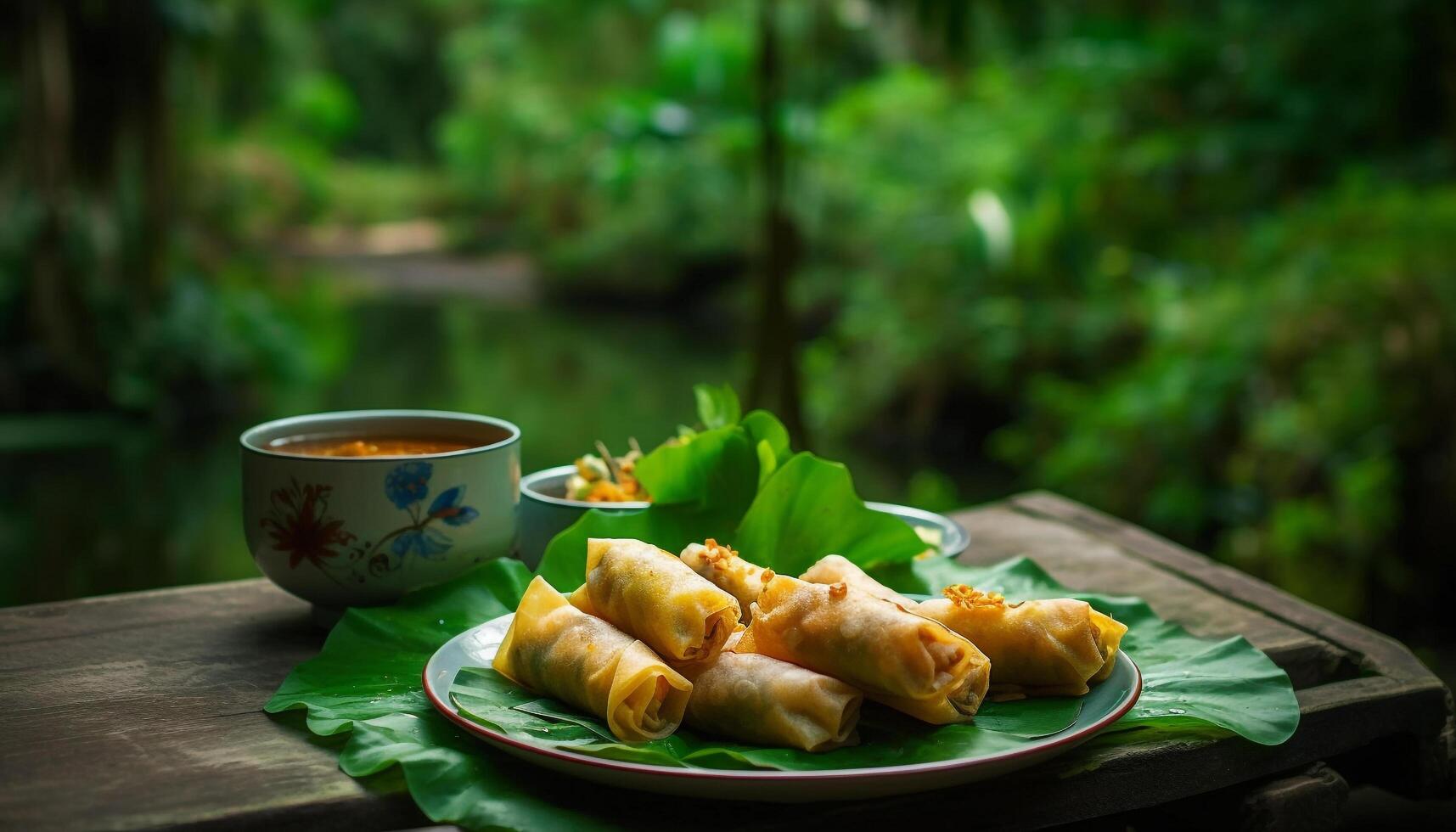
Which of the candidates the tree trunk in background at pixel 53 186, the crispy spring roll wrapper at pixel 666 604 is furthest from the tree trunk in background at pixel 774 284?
the tree trunk in background at pixel 53 186

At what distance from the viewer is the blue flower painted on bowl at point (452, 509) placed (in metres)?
0.81

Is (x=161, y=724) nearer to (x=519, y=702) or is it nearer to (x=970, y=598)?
(x=519, y=702)

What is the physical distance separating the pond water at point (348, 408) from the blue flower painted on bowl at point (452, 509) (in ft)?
9.02

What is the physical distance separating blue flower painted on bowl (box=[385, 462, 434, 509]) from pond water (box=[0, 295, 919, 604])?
275 centimetres

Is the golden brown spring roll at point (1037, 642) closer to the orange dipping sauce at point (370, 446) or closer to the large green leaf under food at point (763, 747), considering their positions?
the large green leaf under food at point (763, 747)

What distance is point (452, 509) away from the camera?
82 cm

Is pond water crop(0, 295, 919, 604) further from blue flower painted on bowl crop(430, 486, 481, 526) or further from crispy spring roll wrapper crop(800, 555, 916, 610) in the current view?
crispy spring roll wrapper crop(800, 555, 916, 610)

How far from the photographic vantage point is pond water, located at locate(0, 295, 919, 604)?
353 centimetres

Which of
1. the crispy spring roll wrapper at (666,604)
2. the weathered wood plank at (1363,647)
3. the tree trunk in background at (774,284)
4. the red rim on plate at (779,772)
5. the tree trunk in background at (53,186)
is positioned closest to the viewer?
the red rim on plate at (779,772)

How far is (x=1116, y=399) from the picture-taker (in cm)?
344

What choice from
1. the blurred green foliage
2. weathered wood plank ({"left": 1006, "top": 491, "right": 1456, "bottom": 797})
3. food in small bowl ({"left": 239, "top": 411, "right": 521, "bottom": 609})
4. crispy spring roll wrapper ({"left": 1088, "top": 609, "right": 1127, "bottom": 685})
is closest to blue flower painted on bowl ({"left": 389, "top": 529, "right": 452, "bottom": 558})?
food in small bowl ({"left": 239, "top": 411, "right": 521, "bottom": 609})

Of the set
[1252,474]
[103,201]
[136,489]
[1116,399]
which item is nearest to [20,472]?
[136,489]

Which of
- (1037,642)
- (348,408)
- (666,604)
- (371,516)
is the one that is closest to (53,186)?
(348,408)

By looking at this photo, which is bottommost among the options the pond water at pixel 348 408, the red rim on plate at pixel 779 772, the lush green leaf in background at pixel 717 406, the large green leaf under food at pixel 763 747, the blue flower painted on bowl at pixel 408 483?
the pond water at pixel 348 408
